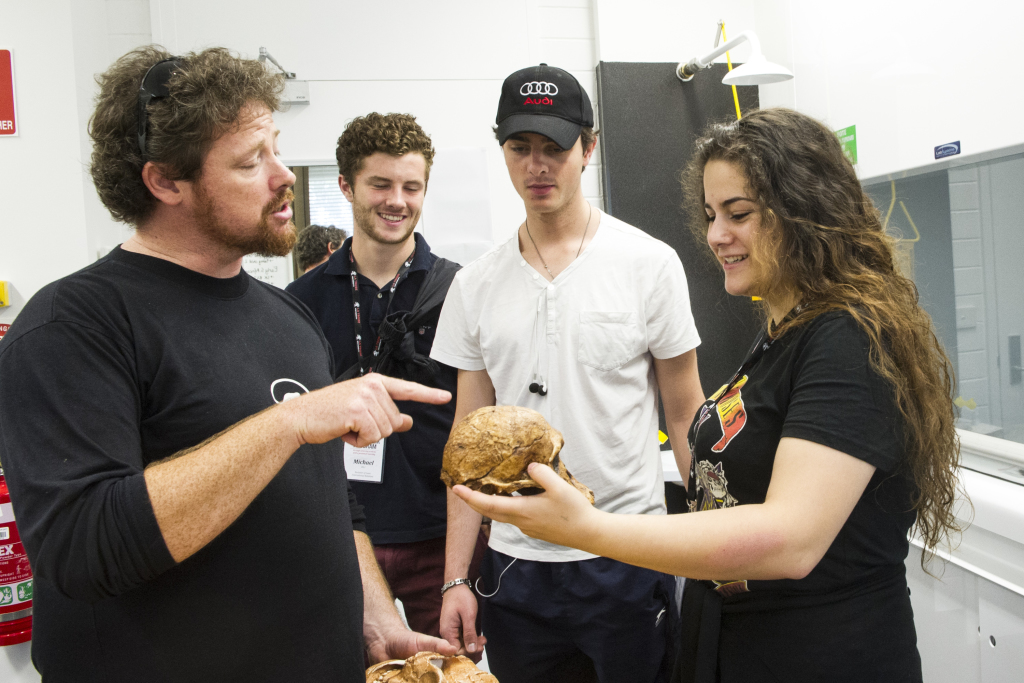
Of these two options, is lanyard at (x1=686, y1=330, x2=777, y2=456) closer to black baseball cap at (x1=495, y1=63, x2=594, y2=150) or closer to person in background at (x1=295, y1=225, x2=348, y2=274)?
black baseball cap at (x1=495, y1=63, x2=594, y2=150)

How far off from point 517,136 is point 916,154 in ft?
5.01

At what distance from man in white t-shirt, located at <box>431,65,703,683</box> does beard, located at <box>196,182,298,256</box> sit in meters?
0.57

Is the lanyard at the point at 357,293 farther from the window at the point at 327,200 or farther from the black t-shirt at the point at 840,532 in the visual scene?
the window at the point at 327,200

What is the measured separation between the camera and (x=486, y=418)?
1.09m

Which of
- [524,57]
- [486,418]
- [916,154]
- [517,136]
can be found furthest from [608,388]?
[524,57]

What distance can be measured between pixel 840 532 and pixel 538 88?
1160 mm

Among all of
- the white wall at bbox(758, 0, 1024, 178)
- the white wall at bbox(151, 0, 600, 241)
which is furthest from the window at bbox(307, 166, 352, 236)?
the white wall at bbox(758, 0, 1024, 178)

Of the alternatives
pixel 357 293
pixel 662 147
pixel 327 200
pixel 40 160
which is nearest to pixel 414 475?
pixel 357 293

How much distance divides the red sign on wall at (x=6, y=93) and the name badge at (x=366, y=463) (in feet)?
6.00

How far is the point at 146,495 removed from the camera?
0.84 m

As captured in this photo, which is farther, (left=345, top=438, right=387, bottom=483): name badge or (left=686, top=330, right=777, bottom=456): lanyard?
(left=345, top=438, right=387, bottom=483): name badge

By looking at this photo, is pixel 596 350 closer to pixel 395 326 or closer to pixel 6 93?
pixel 395 326

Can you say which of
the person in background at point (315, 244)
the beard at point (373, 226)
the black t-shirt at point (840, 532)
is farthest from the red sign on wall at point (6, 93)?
the black t-shirt at point (840, 532)

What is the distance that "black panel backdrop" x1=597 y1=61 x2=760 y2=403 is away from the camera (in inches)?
126
